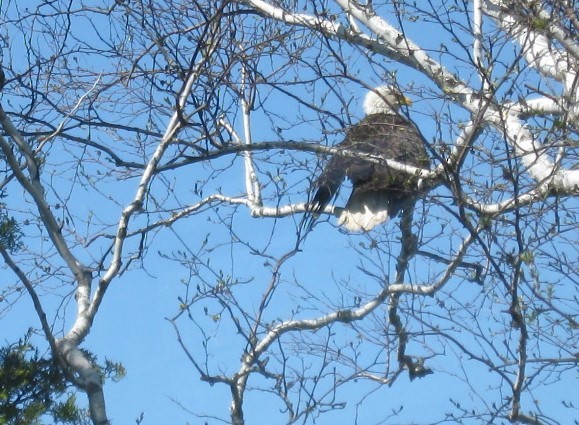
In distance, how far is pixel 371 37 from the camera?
6062 millimetres

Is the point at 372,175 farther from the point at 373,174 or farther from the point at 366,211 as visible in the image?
the point at 366,211

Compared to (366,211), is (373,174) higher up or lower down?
lower down

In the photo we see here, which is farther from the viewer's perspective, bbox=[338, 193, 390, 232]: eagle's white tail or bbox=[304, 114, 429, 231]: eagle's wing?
bbox=[338, 193, 390, 232]: eagle's white tail

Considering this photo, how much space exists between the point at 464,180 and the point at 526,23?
84 cm

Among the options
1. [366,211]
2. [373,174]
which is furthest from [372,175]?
[366,211]

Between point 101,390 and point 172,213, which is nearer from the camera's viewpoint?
point 101,390

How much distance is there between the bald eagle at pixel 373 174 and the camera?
583 centimetres

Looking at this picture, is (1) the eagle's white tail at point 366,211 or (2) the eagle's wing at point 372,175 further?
(1) the eagle's white tail at point 366,211

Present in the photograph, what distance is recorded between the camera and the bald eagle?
5.83 m

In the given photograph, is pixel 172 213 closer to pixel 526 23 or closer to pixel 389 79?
pixel 389 79

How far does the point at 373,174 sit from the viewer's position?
683 centimetres

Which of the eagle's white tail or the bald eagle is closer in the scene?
the bald eagle

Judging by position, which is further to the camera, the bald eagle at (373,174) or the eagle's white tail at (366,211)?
the eagle's white tail at (366,211)

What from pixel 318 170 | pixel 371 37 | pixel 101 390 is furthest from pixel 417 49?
pixel 101 390
